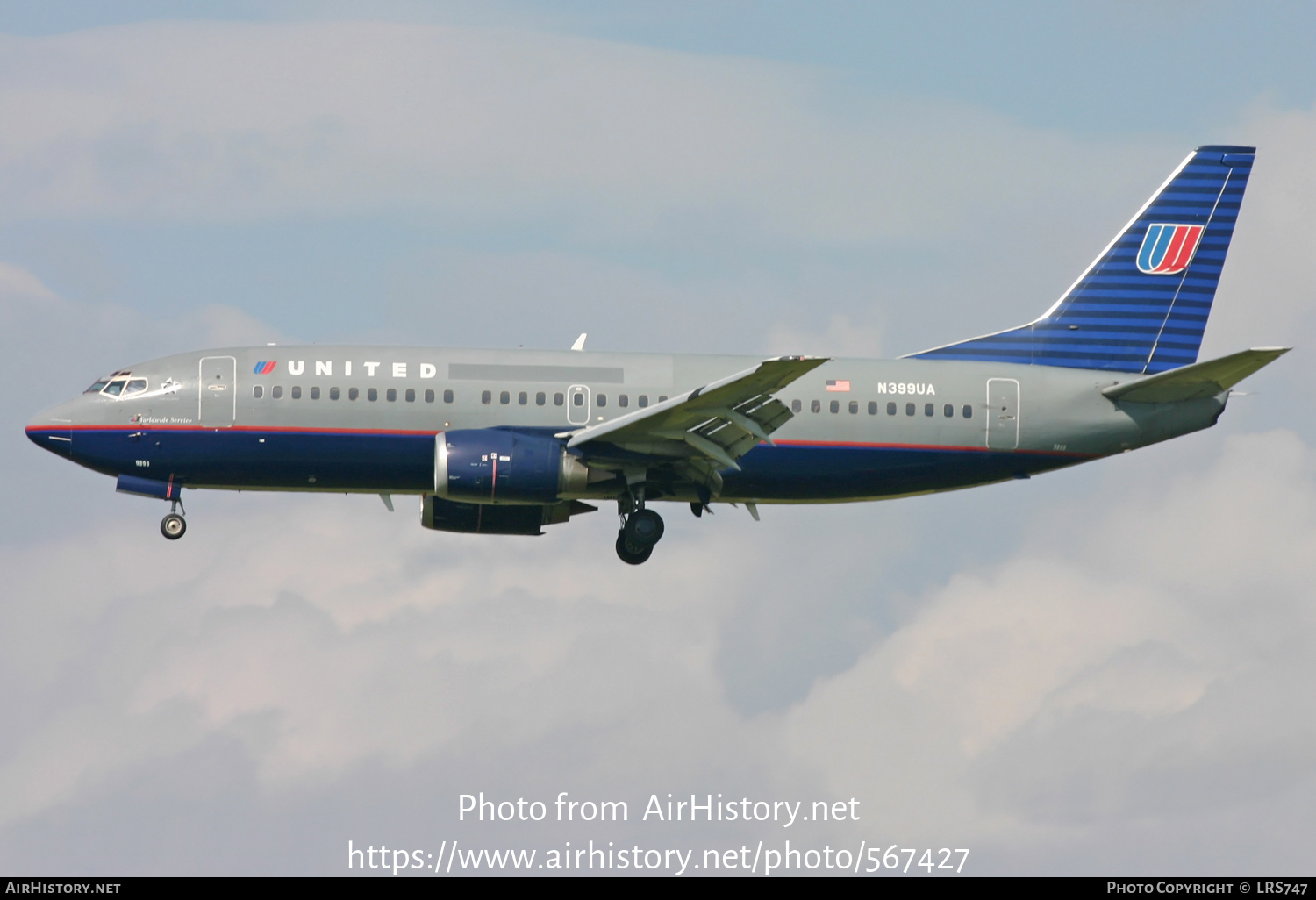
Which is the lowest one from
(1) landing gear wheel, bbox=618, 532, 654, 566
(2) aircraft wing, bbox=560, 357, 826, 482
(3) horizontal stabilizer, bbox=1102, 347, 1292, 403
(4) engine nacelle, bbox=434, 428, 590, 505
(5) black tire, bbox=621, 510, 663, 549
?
(1) landing gear wheel, bbox=618, 532, 654, 566

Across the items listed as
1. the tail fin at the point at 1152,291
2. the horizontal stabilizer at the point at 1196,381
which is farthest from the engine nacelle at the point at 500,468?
Answer: the horizontal stabilizer at the point at 1196,381

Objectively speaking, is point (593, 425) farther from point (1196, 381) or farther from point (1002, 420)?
point (1196, 381)

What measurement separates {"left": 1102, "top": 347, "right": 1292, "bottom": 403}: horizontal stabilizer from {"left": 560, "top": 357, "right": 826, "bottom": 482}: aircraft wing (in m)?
9.24

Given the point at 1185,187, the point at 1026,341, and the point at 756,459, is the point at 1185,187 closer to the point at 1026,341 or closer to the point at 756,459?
the point at 1026,341

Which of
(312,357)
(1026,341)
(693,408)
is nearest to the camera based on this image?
(693,408)

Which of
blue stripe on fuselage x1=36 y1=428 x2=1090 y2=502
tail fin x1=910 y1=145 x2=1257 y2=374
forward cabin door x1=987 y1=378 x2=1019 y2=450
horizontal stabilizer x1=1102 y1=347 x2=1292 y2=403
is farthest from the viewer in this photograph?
tail fin x1=910 y1=145 x2=1257 y2=374

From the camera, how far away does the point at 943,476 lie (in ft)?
145

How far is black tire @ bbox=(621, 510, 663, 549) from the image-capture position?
42.1 m

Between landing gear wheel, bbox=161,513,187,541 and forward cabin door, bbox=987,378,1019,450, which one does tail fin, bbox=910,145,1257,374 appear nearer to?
forward cabin door, bbox=987,378,1019,450

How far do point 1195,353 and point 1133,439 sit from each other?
4232 mm

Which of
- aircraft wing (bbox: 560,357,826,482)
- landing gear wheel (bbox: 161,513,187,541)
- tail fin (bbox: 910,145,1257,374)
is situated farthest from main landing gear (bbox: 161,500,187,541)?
tail fin (bbox: 910,145,1257,374)

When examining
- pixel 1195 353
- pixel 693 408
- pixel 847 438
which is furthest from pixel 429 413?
pixel 1195 353

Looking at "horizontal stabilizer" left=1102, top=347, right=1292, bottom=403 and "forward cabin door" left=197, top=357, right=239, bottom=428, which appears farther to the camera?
"forward cabin door" left=197, top=357, right=239, bottom=428

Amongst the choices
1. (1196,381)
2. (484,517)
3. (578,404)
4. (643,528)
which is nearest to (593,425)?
(578,404)
